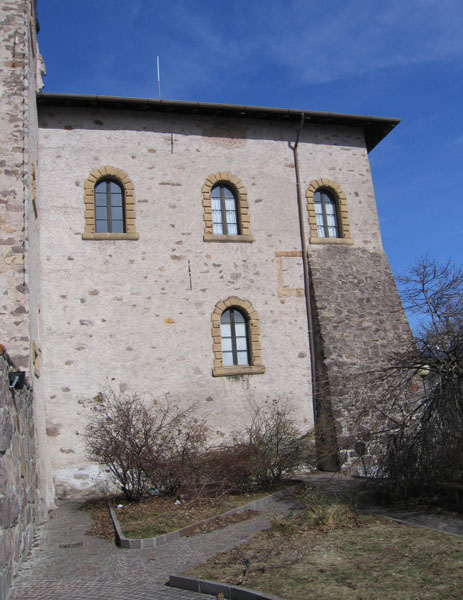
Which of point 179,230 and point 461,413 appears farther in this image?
point 179,230

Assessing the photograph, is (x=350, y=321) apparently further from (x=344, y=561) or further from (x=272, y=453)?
(x=344, y=561)

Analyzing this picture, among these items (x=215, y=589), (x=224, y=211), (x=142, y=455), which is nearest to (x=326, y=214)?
(x=224, y=211)

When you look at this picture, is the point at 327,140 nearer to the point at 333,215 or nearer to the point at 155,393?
the point at 333,215

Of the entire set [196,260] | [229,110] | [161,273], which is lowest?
[161,273]

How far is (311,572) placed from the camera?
5.34m

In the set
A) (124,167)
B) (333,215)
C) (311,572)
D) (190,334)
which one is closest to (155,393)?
(190,334)

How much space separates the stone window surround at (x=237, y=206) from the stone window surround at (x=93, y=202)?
174 centimetres

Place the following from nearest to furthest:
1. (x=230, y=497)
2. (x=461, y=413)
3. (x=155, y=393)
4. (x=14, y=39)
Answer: (x=461, y=413) → (x=230, y=497) → (x=14, y=39) → (x=155, y=393)

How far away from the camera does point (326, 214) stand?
15.0m

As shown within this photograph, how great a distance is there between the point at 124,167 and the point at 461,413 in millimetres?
9476

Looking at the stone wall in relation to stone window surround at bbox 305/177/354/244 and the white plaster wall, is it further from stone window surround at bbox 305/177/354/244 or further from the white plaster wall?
the white plaster wall

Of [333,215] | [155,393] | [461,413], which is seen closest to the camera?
[461,413]

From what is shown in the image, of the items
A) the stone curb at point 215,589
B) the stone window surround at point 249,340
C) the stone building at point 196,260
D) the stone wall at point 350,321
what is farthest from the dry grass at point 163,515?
the stone wall at point 350,321

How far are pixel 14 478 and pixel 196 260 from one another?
7950 mm
